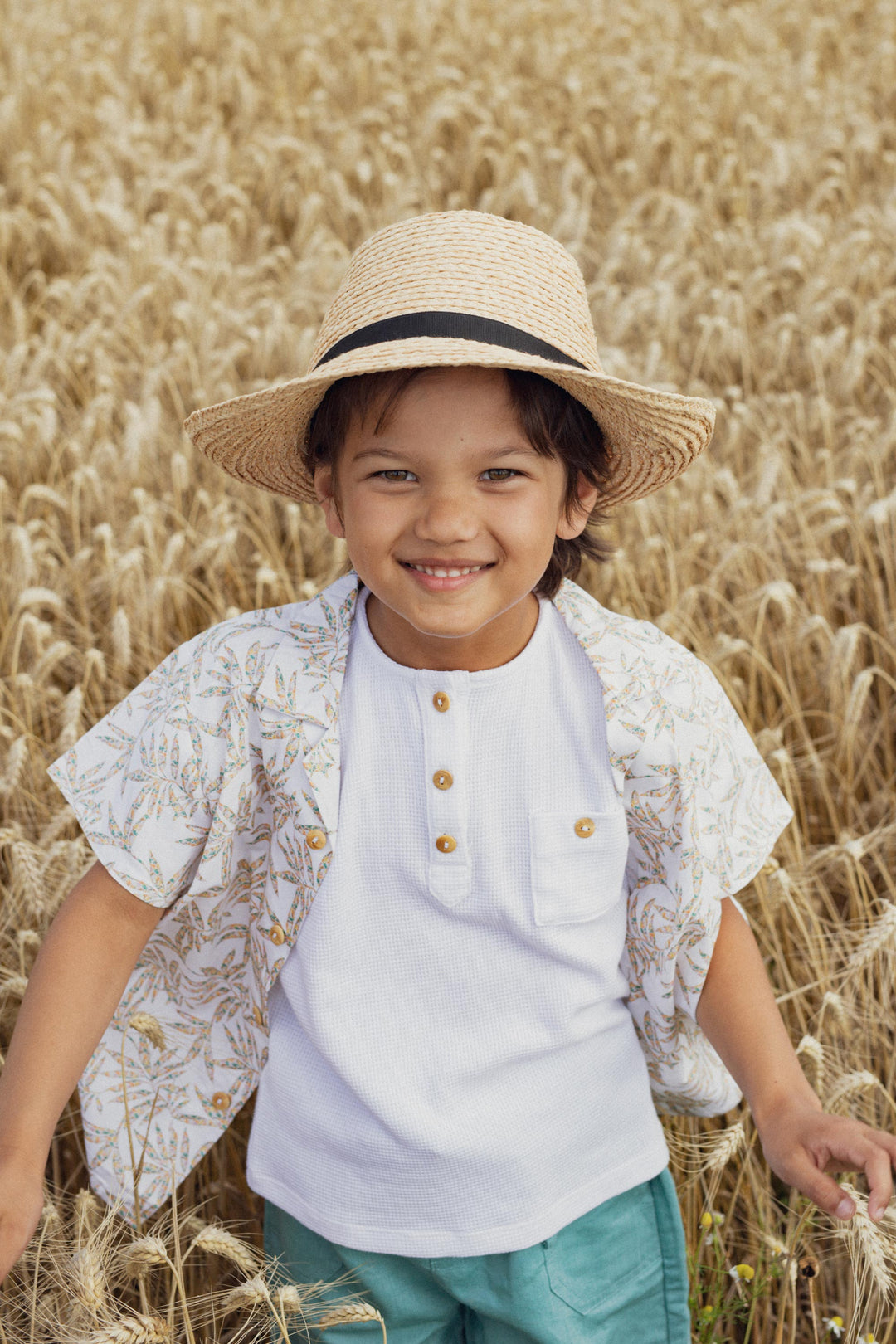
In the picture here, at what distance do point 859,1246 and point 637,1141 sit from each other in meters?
0.31

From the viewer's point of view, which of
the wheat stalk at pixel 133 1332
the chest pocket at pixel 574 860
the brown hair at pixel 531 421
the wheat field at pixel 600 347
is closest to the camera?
the wheat stalk at pixel 133 1332

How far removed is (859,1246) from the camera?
1.54 m

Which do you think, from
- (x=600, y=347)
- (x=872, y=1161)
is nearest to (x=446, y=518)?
(x=872, y=1161)

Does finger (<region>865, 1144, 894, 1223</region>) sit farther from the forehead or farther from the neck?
the forehead

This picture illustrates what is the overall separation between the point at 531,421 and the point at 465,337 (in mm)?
107

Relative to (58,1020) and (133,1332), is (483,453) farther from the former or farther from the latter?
(133,1332)

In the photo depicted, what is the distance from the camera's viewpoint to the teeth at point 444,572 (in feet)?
4.16

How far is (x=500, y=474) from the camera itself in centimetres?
128

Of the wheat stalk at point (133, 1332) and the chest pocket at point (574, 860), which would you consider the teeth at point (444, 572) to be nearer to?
the chest pocket at point (574, 860)

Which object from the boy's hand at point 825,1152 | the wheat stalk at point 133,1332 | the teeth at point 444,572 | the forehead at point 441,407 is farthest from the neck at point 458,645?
the wheat stalk at point 133,1332

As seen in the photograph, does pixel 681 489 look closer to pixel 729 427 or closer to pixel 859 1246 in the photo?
pixel 729 427

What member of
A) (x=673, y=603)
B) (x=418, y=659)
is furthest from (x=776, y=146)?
(x=418, y=659)

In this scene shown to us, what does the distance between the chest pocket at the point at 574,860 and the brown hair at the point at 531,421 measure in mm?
273

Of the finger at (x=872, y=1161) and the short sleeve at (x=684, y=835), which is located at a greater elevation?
the short sleeve at (x=684, y=835)
